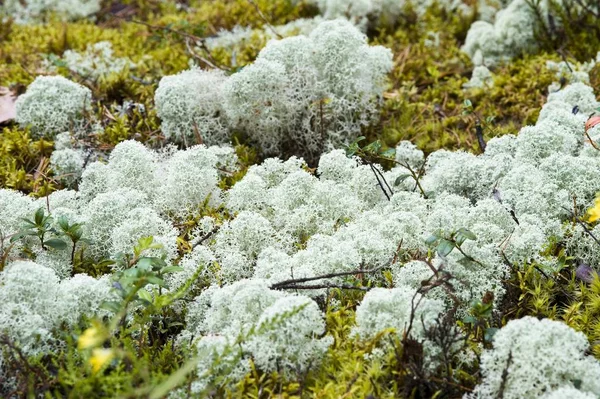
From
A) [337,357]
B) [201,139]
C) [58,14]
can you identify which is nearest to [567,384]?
[337,357]

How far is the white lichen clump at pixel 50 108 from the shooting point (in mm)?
3752

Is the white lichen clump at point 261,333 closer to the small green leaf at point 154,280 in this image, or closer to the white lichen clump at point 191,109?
the small green leaf at point 154,280

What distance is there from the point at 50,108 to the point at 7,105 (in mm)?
481

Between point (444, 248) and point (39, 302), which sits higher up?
point (444, 248)

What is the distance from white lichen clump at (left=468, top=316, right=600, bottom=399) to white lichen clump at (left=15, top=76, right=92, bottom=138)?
2.89 meters

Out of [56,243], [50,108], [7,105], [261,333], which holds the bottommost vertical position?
[7,105]

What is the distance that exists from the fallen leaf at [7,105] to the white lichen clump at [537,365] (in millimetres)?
3281

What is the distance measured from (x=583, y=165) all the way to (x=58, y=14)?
5101 mm

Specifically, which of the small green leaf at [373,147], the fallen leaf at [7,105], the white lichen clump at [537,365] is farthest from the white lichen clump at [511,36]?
the fallen leaf at [7,105]

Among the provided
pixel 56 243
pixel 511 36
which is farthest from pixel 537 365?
pixel 511 36

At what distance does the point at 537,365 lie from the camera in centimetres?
190

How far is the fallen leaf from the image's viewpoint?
12.8 ft

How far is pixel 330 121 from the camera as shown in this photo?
372cm

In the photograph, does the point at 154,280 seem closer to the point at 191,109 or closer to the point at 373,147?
the point at 373,147
